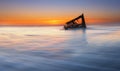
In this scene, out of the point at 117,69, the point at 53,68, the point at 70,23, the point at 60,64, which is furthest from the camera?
the point at 70,23

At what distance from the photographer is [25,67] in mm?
9859

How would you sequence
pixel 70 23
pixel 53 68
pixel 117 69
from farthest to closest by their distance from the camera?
pixel 70 23 → pixel 53 68 → pixel 117 69

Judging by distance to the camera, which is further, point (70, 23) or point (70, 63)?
point (70, 23)

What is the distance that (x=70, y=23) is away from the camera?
61906mm

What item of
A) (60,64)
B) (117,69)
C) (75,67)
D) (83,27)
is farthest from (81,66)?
(83,27)

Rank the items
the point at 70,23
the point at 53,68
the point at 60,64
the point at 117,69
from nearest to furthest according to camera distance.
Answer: the point at 117,69
the point at 53,68
the point at 60,64
the point at 70,23

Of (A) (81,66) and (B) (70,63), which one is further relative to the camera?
(B) (70,63)

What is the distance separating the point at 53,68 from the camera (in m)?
9.66

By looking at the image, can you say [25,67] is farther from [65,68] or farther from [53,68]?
[65,68]

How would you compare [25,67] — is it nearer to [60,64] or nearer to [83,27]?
[60,64]

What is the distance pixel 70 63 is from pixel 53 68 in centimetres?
142

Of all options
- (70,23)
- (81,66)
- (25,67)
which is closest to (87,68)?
(81,66)

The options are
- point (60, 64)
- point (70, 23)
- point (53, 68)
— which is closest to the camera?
point (53, 68)

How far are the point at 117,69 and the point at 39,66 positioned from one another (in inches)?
162
